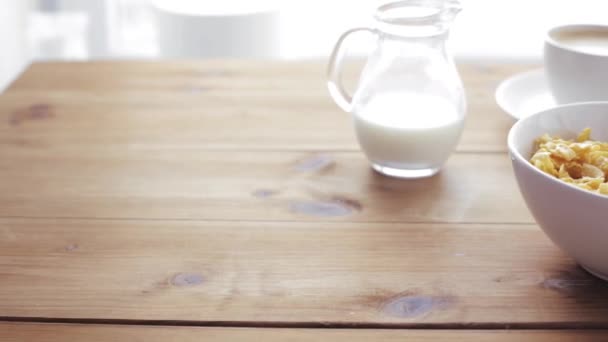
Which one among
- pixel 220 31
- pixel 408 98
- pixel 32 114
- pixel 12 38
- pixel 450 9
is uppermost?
pixel 450 9

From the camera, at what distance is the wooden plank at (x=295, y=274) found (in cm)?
65

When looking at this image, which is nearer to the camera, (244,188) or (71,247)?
(71,247)

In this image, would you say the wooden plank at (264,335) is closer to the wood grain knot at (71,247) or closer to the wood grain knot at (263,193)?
the wood grain knot at (71,247)

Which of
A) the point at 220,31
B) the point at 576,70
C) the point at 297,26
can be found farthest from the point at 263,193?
the point at 297,26

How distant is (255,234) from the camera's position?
2.52 ft

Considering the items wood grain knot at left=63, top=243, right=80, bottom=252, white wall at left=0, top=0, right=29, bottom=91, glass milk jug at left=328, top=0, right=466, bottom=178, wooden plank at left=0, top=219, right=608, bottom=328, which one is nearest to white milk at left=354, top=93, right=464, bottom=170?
glass milk jug at left=328, top=0, right=466, bottom=178

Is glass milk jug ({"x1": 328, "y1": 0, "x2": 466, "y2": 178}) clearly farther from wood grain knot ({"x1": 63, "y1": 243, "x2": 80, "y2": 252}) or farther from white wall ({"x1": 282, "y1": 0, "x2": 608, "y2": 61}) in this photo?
white wall ({"x1": 282, "y1": 0, "x2": 608, "y2": 61})

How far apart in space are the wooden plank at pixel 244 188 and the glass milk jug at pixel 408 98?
0.03 metres

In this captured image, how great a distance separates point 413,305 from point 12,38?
83.9 inches

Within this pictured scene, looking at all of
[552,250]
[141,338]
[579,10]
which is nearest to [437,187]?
[552,250]

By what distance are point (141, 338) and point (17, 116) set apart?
56 centimetres

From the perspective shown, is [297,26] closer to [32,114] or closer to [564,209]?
[32,114]

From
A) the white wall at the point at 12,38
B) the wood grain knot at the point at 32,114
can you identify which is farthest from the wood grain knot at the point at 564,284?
the white wall at the point at 12,38

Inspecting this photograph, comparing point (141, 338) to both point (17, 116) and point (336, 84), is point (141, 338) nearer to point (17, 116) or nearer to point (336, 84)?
point (336, 84)
